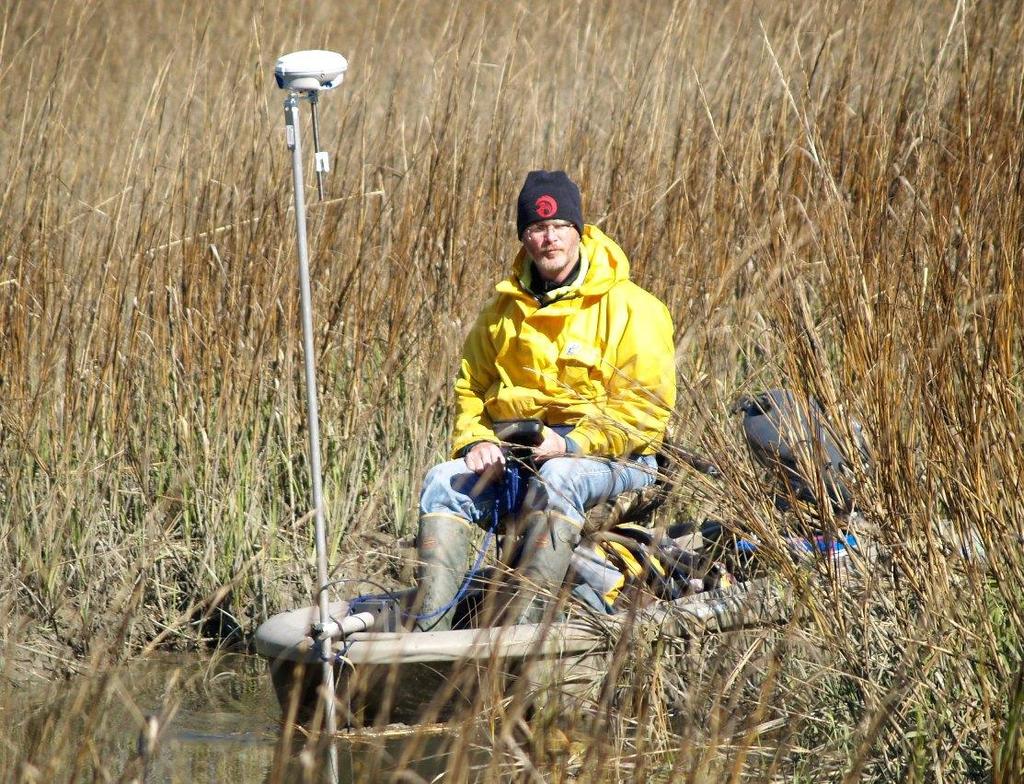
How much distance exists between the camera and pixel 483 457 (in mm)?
3805

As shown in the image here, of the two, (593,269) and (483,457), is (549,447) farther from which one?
(593,269)

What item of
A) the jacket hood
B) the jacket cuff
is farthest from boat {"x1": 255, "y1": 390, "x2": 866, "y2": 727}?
the jacket hood

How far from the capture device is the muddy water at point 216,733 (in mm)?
3510

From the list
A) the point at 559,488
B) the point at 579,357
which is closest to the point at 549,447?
the point at 559,488

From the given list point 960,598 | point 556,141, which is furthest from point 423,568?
point 556,141

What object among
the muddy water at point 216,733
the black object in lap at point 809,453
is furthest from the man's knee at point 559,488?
the muddy water at point 216,733

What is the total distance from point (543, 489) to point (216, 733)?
1.10 meters

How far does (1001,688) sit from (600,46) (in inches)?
144

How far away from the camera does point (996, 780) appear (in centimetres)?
256

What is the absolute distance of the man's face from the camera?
4.07m

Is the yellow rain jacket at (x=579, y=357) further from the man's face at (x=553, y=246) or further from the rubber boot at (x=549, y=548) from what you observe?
the rubber boot at (x=549, y=548)

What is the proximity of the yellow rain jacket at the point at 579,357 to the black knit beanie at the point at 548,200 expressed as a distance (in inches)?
Result: 4.8

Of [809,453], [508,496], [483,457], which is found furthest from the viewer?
[508,496]

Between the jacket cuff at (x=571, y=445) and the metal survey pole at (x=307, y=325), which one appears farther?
the jacket cuff at (x=571, y=445)
